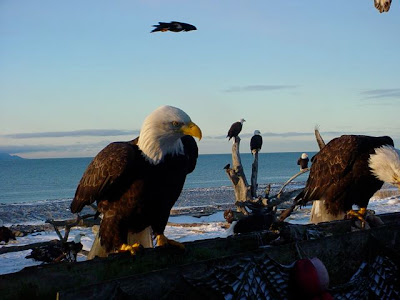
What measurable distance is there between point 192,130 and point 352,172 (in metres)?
2.31

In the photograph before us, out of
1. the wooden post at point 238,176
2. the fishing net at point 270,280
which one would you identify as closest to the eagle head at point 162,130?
the fishing net at point 270,280

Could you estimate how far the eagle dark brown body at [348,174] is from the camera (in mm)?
4828

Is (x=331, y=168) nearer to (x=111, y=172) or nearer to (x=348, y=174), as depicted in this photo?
(x=348, y=174)

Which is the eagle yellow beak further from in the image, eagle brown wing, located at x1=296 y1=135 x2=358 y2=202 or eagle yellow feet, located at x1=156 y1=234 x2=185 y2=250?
eagle brown wing, located at x1=296 y1=135 x2=358 y2=202

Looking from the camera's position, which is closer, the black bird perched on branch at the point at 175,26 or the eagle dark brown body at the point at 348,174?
the black bird perched on branch at the point at 175,26

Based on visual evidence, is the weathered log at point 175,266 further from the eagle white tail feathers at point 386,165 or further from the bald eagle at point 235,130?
the bald eagle at point 235,130

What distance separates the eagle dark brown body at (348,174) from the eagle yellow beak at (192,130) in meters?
2.22

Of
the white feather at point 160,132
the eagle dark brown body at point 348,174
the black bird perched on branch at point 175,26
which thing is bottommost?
the eagle dark brown body at point 348,174

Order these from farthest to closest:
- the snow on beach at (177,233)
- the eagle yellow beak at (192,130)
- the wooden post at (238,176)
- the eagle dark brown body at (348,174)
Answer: the wooden post at (238,176)
the snow on beach at (177,233)
the eagle dark brown body at (348,174)
the eagle yellow beak at (192,130)

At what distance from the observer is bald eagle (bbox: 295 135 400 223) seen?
4.61 metres

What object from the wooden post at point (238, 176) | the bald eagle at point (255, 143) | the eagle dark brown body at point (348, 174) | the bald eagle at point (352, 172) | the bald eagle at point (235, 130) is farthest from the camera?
the bald eagle at point (255, 143)

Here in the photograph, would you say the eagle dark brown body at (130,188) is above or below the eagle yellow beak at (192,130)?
below

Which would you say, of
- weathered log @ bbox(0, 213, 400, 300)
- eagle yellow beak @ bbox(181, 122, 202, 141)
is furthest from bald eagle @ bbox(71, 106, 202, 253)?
weathered log @ bbox(0, 213, 400, 300)

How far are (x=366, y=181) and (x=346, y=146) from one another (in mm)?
386
